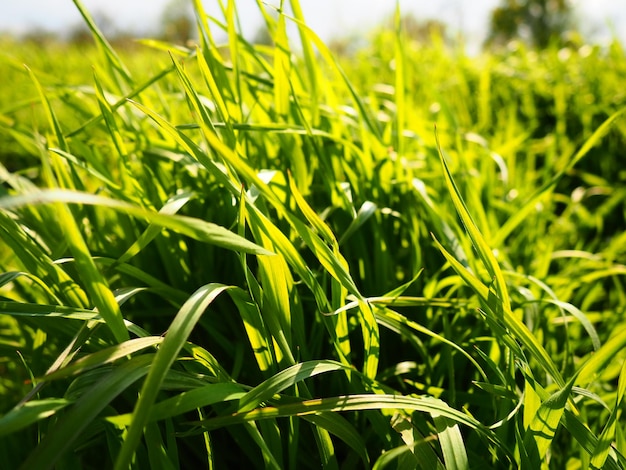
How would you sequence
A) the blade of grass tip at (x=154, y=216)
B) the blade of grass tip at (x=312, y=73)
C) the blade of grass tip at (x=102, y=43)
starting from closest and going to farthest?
1. the blade of grass tip at (x=154, y=216)
2. the blade of grass tip at (x=102, y=43)
3. the blade of grass tip at (x=312, y=73)

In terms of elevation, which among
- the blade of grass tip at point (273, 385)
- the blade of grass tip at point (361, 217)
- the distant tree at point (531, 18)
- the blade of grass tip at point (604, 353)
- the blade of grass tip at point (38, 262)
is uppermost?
the distant tree at point (531, 18)

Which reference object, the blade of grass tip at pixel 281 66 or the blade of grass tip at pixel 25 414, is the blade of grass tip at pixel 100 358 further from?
the blade of grass tip at pixel 281 66

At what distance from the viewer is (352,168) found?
0.94 m

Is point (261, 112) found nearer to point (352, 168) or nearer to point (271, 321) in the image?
point (352, 168)

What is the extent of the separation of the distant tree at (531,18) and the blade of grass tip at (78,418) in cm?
3099

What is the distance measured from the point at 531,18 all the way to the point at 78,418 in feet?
117

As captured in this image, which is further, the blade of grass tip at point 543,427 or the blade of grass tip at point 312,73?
the blade of grass tip at point 312,73

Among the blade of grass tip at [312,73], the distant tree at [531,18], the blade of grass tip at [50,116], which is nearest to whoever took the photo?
the blade of grass tip at [50,116]

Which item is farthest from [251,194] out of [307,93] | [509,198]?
[509,198]

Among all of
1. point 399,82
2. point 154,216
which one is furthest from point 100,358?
point 399,82

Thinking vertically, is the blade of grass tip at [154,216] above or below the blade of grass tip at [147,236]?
above

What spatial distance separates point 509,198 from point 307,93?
0.57m

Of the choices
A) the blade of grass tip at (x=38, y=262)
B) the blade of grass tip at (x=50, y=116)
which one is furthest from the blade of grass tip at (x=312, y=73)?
the blade of grass tip at (x=38, y=262)

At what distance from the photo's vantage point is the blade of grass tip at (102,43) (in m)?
0.75
